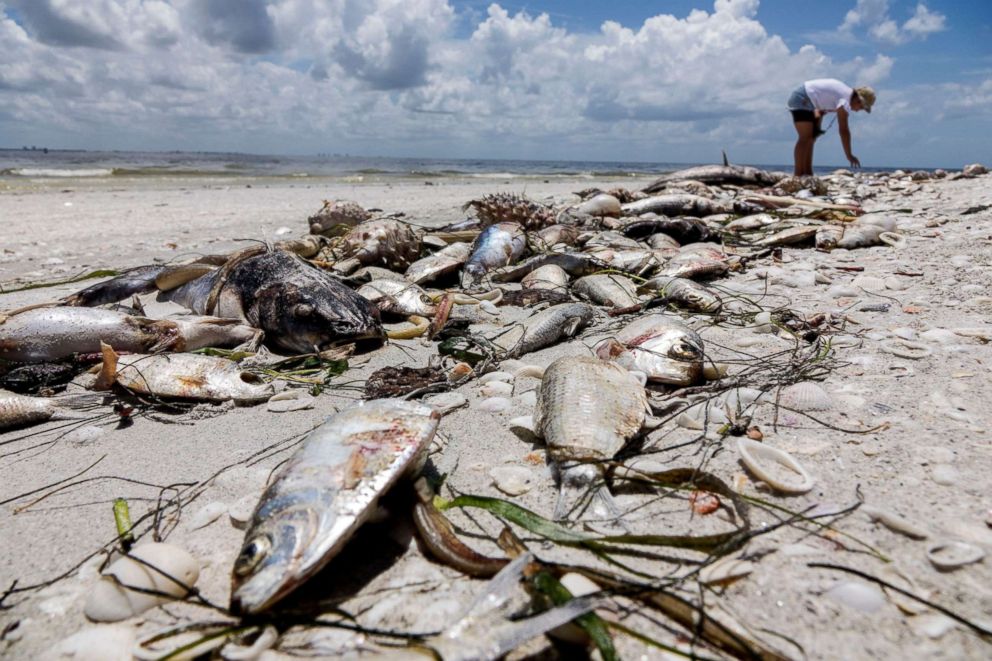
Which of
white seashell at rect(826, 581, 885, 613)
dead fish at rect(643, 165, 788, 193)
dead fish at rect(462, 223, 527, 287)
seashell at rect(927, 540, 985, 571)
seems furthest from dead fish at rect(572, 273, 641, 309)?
dead fish at rect(643, 165, 788, 193)

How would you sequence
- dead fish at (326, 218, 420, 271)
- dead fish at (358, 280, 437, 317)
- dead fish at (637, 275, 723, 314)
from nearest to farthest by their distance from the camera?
dead fish at (637, 275, 723, 314), dead fish at (358, 280, 437, 317), dead fish at (326, 218, 420, 271)

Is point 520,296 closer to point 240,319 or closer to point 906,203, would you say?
point 240,319

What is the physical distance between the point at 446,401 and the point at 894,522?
1.77 metres

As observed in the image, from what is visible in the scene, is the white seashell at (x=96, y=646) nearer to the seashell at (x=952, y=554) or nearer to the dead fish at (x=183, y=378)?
the dead fish at (x=183, y=378)

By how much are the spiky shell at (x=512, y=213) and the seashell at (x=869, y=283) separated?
3.45 metres

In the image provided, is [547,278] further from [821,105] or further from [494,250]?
[821,105]

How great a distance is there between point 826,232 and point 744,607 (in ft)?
18.6

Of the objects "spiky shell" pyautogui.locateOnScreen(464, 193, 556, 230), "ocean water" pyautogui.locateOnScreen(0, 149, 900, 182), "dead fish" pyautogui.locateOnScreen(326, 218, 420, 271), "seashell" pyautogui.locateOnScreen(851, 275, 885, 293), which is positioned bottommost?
"seashell" pyautogui.locateOnScreen(851, 275, 885, 293)

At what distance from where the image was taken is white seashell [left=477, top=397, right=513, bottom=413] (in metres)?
2.62

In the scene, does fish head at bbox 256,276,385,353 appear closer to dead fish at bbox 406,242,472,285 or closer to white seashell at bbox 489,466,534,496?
dead fish at bbox 406,242,472,285

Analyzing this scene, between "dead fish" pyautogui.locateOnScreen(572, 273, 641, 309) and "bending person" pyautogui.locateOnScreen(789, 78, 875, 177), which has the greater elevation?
"bending person" pyautogui.locateOnScreen(789, 78, 875, 177)

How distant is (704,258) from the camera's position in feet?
16.8

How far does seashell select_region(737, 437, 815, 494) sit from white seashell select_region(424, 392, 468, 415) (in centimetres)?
124

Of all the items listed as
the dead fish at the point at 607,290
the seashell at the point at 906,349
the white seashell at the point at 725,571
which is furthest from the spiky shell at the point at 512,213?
the white seashell at the point at 725,571
